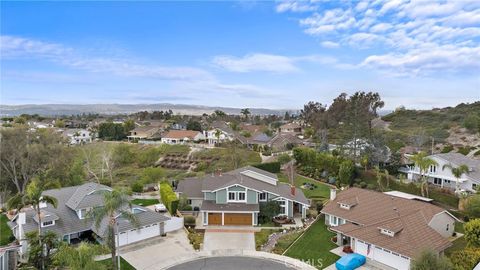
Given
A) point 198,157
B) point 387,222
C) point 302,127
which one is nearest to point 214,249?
point 387,222

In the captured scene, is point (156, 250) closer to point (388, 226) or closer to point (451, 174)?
point (388, 226)

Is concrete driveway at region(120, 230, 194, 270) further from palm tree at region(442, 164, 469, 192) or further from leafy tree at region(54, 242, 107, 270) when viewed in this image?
palm tree at region(442, 164, 469, 192)

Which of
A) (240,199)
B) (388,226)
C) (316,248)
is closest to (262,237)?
(316,248)

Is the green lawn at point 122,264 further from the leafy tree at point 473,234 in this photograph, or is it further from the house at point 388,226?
the leafy tree at point 473,234

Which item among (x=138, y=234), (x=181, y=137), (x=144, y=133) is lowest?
(x=138, y=234)

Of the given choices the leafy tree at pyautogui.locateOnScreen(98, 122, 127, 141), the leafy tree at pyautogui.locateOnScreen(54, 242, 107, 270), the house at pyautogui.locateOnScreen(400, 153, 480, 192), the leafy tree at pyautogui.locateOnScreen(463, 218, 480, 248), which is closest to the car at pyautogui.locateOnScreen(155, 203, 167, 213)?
the leafy tree at pyautogui.locateOnScreen(54, 242, 107, 270)
